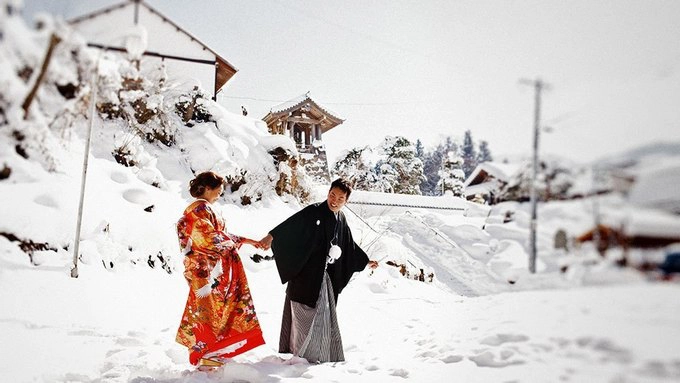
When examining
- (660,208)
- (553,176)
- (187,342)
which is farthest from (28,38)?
(187,342)

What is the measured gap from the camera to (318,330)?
262 centimetres

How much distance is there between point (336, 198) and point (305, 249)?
16.1 inches

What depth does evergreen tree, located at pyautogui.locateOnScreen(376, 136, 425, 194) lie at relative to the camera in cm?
165

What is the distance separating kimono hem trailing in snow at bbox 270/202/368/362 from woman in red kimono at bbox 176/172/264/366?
29 cm

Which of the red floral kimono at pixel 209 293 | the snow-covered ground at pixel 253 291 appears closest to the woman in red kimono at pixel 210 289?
the red floral kimono at pixel 209 293

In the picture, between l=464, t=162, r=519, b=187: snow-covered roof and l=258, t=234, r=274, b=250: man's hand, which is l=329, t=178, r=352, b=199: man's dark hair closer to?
l=258, t=234, r=274, b=250: man's hand

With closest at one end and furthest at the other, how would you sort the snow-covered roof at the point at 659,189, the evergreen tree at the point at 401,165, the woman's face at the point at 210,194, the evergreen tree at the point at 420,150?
the snow-covered roof at the point at 659,189 < the evergreen tree at the point at 420,150 < the evergreen tree at the point at 401,165 < the woman's face at the point at 210,194

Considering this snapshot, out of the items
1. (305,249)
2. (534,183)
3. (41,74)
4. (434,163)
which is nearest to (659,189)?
(534,183)

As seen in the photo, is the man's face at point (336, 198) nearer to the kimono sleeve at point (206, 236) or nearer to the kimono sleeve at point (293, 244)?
the kimono sleeve at point (293, 244)

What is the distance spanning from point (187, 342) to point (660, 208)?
8.26ft

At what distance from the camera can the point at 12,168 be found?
3.01ft

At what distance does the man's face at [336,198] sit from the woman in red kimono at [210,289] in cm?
65

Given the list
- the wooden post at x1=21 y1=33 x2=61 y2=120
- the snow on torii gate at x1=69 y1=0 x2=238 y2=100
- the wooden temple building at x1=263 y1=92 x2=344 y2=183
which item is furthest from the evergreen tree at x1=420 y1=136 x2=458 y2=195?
the wooden post at x1=21 y1=33 x2=61 y2=120

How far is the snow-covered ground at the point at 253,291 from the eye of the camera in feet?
2.17
